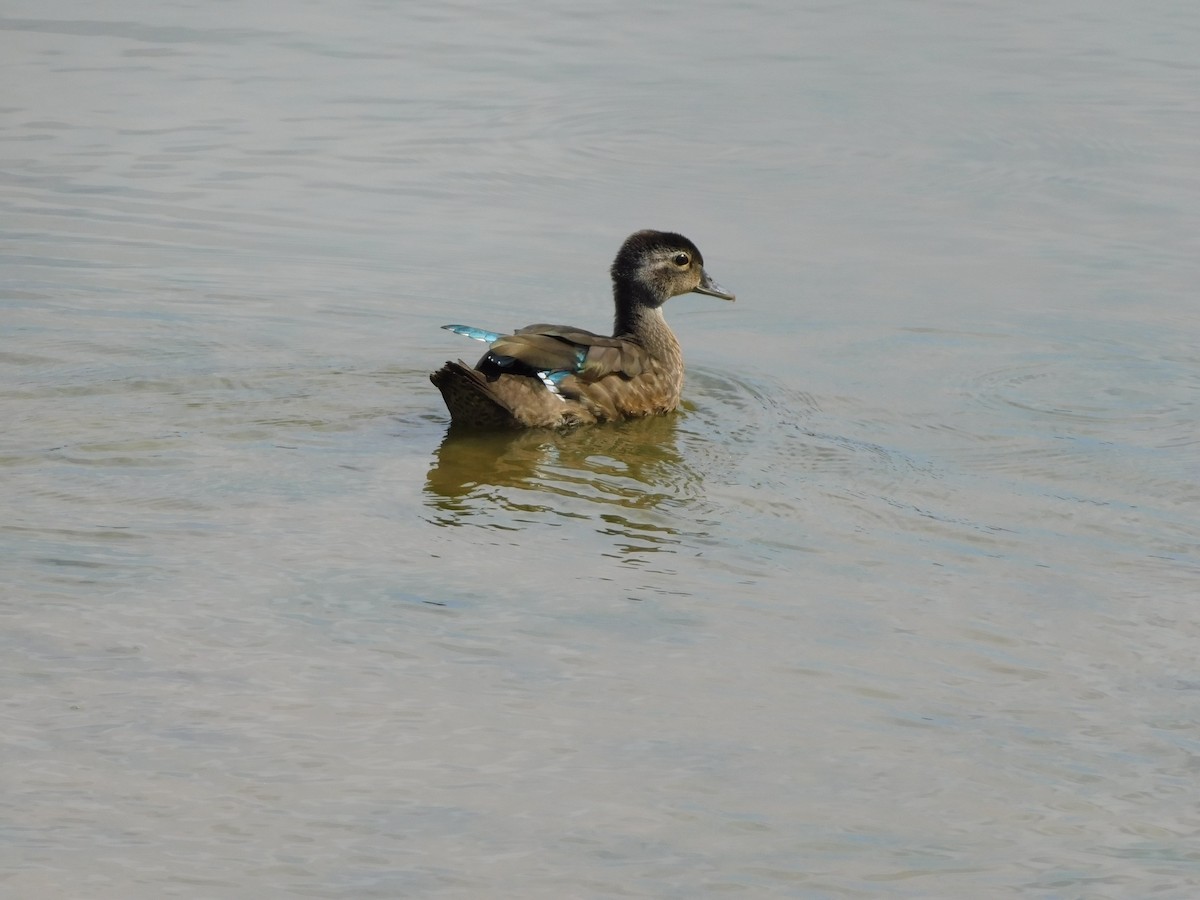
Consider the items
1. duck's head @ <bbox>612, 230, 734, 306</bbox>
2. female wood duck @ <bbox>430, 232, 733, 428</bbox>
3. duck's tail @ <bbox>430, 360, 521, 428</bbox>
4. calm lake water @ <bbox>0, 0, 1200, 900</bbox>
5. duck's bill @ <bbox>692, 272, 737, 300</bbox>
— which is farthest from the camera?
duck's bill @ <bbox>692, 272, 737, 300</bbox>

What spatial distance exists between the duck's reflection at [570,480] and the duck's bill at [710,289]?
1.24 m

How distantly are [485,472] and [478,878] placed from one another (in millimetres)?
4173

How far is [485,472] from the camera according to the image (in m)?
8.76

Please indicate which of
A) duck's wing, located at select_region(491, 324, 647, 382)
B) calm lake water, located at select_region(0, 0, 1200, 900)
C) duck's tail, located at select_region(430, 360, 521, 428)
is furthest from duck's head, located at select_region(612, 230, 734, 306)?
duck's tail, located at select_region(430, 360, 521, 428)

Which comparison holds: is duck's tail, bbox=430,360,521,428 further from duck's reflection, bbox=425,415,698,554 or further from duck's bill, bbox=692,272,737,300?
duck's bill, bbox=692,272,737,300

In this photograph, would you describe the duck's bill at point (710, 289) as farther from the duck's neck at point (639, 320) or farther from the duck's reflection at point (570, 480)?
the duck's reflection at point (570, 480)

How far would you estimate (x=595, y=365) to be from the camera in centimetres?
971

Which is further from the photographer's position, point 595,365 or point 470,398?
point 595,365

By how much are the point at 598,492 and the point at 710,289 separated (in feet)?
9.53

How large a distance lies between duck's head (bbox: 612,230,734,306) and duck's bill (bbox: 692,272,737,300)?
0.15m

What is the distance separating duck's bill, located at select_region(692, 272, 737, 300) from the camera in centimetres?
1098

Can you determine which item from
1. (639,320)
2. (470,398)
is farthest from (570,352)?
(639,320)

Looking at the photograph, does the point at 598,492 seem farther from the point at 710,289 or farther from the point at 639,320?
the point at 710,289

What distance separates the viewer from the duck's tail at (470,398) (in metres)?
9.01
